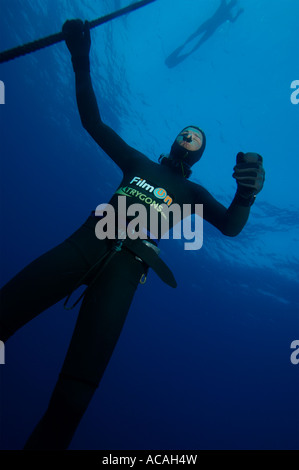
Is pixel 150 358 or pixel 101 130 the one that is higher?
pixel 150 358

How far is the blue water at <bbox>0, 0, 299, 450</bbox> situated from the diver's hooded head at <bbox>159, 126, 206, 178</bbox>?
12.3 metres

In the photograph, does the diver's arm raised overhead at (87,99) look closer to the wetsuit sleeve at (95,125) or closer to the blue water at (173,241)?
the wetsuit sleeve at (95,125)

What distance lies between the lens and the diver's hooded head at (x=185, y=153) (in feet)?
10.5

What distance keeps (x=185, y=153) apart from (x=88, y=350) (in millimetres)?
2376

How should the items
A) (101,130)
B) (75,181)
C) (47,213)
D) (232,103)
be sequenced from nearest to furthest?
1. (101,130)
2. (232,103)
3. (75,181)
4. (47,213)

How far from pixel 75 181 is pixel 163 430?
33.3 metres

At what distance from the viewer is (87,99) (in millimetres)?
3021

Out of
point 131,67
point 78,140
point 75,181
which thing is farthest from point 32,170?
point 131,67

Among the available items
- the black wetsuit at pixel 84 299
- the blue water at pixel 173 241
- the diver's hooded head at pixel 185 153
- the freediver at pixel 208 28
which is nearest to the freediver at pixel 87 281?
the black wetsuit at pixel 84 299

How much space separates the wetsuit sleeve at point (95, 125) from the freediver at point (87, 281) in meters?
0.01

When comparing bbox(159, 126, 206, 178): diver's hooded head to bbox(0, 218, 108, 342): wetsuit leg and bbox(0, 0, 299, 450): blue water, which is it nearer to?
bbox(0, 218, 108, 342): wetsuit leg

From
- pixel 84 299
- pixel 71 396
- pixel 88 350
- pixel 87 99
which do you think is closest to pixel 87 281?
pixel 84 299

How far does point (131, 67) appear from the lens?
52.4 ft
